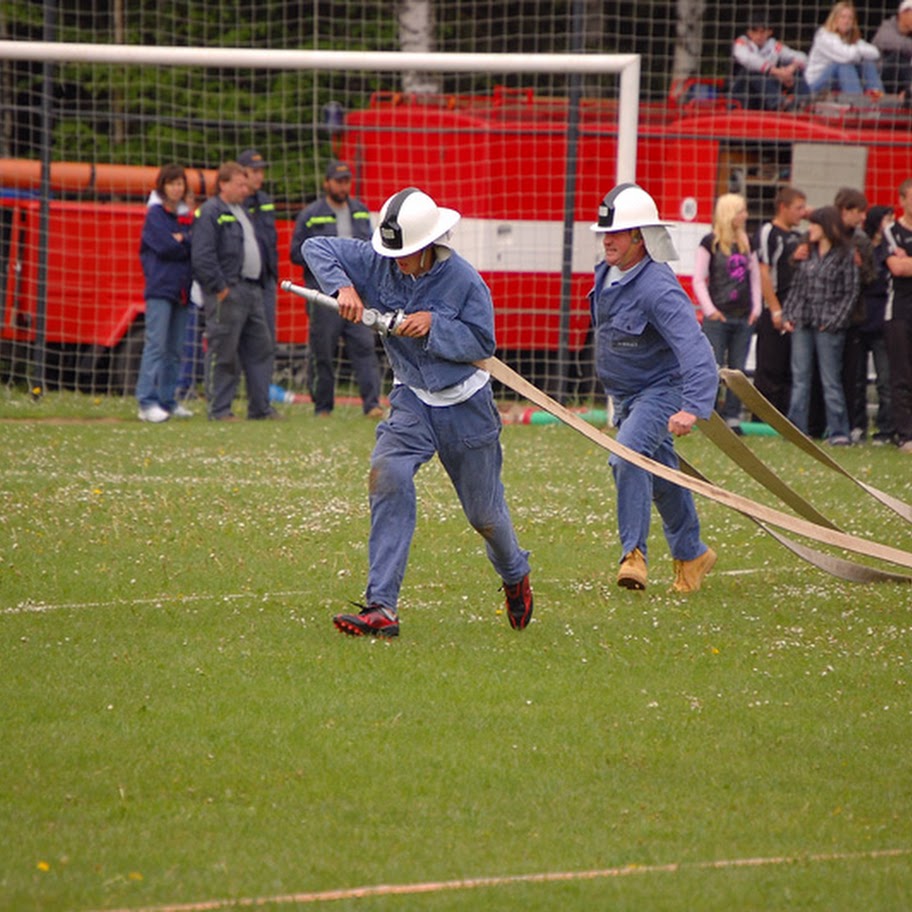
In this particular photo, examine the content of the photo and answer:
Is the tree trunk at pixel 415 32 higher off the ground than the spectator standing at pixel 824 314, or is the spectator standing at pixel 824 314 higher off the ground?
the tree trunk at pixel 415 32

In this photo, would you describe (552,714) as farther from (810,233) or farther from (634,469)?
(810,233)

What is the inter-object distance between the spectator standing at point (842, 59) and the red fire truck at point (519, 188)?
0.54 metres

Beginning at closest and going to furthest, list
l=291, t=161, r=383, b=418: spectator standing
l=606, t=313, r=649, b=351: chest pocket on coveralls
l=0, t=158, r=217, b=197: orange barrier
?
l=606, t=313, r=649, b=351: chest pocket on coveralls < l=291, t=161, r=383, b=418: spectator standing < l=0, t=158, r=217, b=197: orange barrier

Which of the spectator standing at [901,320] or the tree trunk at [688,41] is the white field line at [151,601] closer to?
the spectator standing at [901,320]

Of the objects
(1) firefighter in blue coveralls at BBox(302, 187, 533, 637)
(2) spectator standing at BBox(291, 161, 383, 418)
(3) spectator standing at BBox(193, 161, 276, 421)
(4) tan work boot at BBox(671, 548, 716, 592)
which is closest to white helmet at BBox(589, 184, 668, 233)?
(1) firefighter in blue coveralls at BBox(302, 187, 533, 637)

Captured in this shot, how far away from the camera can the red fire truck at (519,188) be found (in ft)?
57.2

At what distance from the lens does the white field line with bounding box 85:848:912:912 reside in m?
4.14

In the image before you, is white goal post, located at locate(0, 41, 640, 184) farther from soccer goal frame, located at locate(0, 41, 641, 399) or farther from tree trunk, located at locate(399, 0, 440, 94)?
tree trunk, located at locate(399, 0, 440, 94)

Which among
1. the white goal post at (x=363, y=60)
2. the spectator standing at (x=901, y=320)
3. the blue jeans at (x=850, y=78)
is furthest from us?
the blue jeans at (x=850, y=78)

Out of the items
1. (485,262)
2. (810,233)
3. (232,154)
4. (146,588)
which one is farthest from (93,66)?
(146,588)

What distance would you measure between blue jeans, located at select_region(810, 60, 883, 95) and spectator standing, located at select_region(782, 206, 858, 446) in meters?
3.96

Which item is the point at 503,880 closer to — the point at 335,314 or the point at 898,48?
the point at 335,314

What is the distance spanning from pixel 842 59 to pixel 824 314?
4.64 metres

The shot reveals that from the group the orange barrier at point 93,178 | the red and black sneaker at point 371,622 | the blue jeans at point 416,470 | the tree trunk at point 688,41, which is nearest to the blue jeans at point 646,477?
the blue jeans at point 416,470
